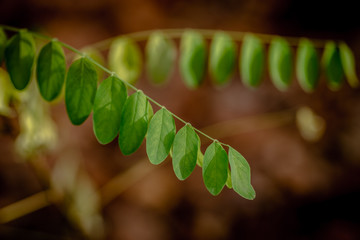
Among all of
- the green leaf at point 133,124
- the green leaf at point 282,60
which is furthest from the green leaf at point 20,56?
the green leaf at point 282,60

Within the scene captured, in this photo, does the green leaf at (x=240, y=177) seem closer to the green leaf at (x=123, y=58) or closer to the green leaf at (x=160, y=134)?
the green leaf at (x=160, y=134)

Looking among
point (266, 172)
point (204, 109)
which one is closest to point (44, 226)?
point (204, 109)

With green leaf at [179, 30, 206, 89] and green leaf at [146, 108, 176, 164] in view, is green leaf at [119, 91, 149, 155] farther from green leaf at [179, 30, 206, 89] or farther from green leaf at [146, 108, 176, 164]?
green leaf at [179, 30, 206, 89]

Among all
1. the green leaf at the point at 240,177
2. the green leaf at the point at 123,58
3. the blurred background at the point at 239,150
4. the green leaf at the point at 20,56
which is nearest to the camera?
the green leaf at the point at 240,177

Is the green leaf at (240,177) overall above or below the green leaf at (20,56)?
below

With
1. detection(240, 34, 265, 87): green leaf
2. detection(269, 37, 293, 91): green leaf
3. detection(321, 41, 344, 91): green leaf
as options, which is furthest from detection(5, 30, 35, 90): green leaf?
detection(321, 41, 344, 91): green leaf

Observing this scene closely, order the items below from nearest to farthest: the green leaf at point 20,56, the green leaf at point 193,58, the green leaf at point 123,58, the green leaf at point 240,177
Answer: the green leaf at point 240,177 → the green leaf at point 20,56 → the green leaf at point 193,58 → the green leaf at point 123,58

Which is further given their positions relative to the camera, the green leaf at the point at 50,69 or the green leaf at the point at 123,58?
the green leaf at the point at 123,58
